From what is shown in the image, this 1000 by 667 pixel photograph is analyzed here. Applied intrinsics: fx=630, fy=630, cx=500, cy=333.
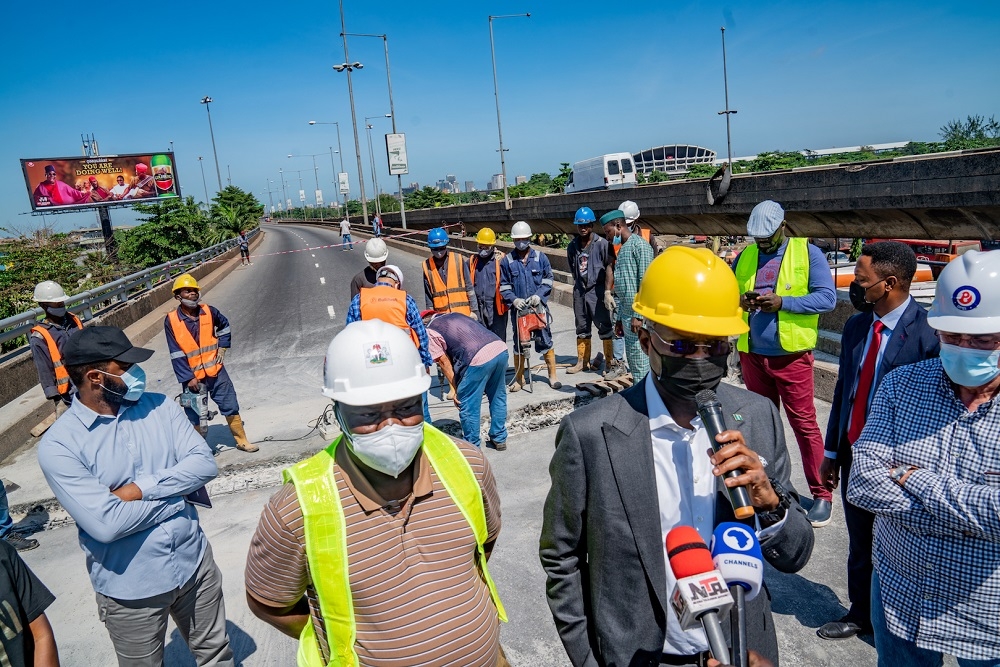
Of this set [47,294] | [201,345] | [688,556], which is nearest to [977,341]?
[688,556]

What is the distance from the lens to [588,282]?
768cm

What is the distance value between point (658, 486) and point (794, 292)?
9.81 ft

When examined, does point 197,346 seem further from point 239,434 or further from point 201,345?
point 239,434

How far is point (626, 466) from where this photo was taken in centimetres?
186

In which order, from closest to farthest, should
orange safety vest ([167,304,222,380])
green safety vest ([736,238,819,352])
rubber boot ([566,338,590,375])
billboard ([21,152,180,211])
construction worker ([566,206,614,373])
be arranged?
1. green safety vest ([736,238,819,352])
2. orange safety vest ([167,304,222,380])
3. construction worker ([566,206,614,373])
4. rubber boot ([566,338,590,375])
5. billboard ([21,152,180,211])

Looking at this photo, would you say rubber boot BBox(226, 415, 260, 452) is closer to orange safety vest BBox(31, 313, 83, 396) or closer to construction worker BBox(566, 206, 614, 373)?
orange safety vest BBox(31, 313, 83, 396)

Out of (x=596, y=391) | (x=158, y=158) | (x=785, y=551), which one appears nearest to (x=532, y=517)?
(x=596, y=391)

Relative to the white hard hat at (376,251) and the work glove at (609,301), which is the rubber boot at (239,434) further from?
the work glove at (609,301)

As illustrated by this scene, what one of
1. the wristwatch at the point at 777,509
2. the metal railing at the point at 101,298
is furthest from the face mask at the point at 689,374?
the metal railing at the point at 101,298

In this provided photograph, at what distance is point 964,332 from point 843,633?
2.01 metres

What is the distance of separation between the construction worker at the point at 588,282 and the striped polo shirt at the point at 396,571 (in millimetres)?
5664

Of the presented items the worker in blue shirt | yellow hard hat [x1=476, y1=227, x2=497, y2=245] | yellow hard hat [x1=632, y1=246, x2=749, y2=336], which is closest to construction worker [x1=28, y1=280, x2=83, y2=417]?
the worker in blue shirt

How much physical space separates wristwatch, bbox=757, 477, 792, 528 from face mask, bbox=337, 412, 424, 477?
105 cm

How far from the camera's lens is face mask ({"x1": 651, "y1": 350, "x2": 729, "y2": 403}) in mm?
1879
